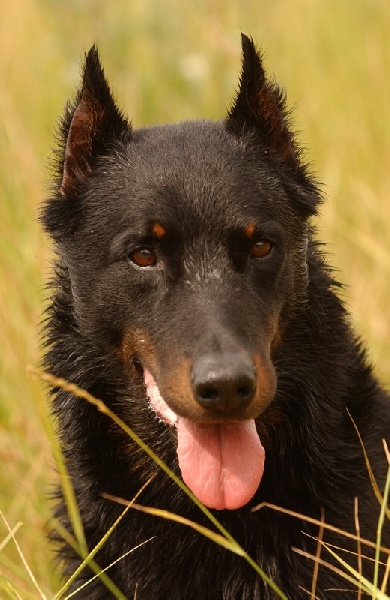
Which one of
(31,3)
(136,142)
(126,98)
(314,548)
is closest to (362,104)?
(126,98)

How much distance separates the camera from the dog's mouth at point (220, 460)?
3178 millimetres

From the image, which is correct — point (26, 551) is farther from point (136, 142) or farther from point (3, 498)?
point (136, 142)

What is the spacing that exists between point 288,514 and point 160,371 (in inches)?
30.2

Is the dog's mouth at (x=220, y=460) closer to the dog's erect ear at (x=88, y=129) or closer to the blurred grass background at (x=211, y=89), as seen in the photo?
the dog's erect ear at (x=88, y=129)

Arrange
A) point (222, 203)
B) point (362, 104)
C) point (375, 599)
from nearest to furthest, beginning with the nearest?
point (375, 599), point (222, 203), point (362, 104)

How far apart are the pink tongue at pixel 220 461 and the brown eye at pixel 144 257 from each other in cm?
53

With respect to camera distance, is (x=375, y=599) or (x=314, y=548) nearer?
(x=375, y=599)

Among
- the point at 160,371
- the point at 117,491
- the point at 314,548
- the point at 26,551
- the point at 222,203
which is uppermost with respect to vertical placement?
the point at 222,203

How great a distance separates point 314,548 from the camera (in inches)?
137

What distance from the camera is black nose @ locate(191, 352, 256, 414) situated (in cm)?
287

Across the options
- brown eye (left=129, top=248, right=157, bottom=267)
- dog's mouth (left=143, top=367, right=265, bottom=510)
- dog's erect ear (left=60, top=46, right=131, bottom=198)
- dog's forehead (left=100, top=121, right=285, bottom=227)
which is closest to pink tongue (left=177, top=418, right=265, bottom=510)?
dog's mouth (left=143, top=367, right=265, bottom=510)

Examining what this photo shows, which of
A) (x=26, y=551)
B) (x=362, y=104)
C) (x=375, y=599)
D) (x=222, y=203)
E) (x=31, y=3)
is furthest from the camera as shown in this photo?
(x=31, y=3)

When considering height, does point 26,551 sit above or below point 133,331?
below

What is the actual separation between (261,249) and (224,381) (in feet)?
2.12
